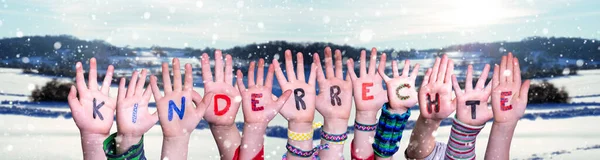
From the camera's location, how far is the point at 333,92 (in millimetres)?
3791

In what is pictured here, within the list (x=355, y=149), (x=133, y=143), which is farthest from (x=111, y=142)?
(x=355, y=149)

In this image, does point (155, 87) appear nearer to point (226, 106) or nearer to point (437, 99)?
point (226, 106)

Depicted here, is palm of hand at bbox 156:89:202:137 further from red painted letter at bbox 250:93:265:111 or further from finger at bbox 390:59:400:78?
finger at bbox 390:59:400:78

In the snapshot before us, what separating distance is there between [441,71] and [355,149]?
0.63 metres

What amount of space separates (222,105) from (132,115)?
0.59m

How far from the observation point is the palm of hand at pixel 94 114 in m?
3.23

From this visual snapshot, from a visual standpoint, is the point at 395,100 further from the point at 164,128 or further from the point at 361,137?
the point at 164,128

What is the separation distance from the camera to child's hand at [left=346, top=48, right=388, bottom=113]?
3.84 m

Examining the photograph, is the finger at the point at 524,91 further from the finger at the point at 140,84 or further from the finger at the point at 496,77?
the finger at the point at 140,84

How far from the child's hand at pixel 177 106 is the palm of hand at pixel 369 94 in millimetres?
965

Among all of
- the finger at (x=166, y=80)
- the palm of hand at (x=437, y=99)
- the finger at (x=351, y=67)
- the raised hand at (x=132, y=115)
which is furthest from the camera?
the finger at (x=351, y=67)

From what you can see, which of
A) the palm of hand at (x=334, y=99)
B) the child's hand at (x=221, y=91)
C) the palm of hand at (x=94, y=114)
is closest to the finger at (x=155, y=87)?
the palm of hand at (x=94, y=114)

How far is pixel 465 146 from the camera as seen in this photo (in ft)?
11.6

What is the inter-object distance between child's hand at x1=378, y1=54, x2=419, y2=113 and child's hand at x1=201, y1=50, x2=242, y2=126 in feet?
2.56
